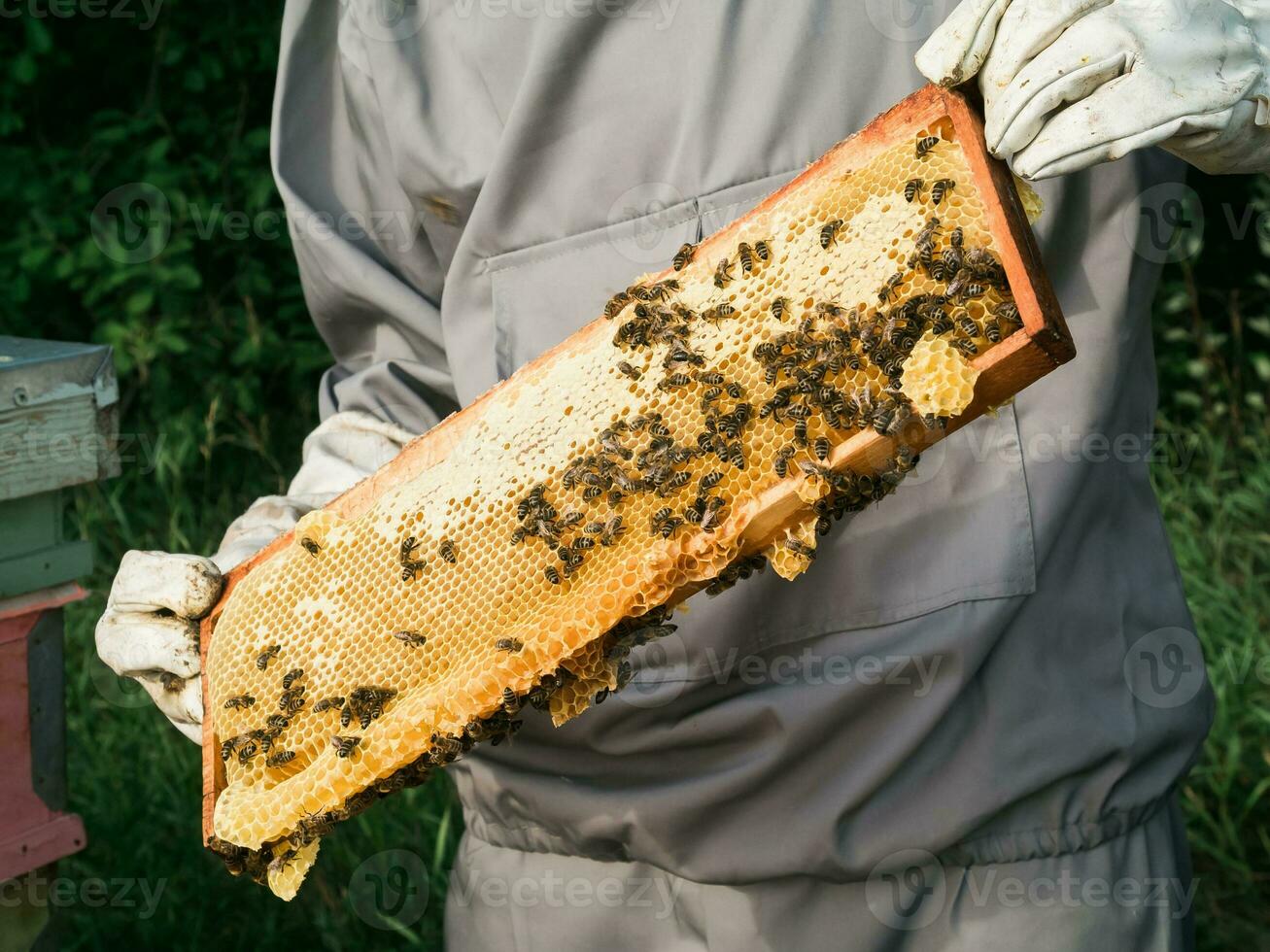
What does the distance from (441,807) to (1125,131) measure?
3753mm

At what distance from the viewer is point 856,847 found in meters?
2.18

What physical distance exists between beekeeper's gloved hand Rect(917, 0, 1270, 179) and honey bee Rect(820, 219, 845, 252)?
28 cm

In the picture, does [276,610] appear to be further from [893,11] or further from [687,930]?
[893,11]

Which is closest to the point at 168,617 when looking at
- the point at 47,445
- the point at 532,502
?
the point at 47,445

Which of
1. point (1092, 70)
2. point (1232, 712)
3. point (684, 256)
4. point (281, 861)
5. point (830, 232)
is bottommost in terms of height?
point (1232, 712)

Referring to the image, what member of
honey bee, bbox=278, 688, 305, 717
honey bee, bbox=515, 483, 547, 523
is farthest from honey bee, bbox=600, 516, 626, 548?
honey bee, bbox=278, 688, 305, 717

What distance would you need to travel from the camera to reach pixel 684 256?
2.05 meters

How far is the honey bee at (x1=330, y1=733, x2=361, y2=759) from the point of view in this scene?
1965 mm

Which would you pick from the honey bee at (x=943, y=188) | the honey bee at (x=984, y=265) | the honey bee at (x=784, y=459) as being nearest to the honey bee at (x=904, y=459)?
the honey bee at (x=784, y=459)

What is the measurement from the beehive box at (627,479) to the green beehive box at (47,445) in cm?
82

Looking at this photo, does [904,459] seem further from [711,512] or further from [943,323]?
[711,512]

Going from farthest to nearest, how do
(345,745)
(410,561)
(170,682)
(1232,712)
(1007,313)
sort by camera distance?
(1232,712), (170,682), (410,561), (345,745), (1007,313)

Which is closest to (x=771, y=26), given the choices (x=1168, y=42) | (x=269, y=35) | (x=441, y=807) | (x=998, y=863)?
(x=1168, y=42)

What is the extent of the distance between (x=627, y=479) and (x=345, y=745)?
25.9 inches
